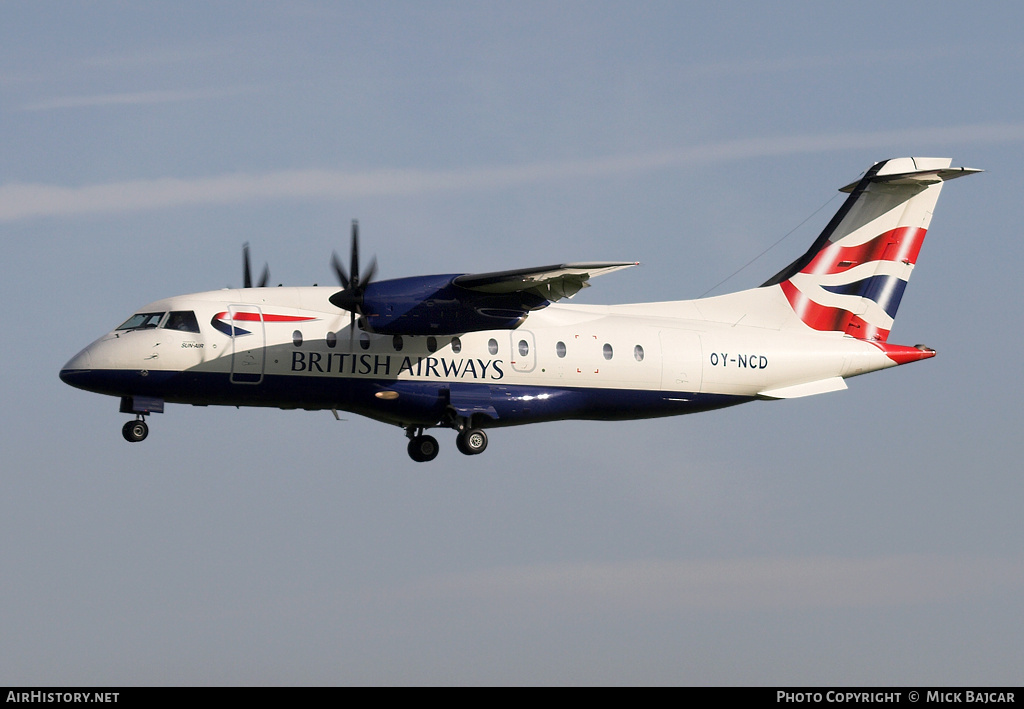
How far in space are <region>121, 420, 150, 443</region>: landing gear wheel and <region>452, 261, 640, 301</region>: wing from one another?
6.10 meters

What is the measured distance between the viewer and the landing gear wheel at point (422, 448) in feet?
83.6

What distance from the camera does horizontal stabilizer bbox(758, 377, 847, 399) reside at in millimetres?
26750

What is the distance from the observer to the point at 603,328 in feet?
83.7

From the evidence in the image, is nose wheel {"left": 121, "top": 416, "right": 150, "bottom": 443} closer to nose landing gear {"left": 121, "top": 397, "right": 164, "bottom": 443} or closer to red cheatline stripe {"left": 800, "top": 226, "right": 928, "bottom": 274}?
nose landing gear {"left": 121, "top": 397, "right": 164, "bottom": 443}

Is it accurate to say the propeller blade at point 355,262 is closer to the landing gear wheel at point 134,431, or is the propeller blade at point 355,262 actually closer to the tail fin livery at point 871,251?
the landing gear wheel at point 134,431

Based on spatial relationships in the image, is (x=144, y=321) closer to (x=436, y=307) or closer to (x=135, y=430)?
(x=135, y=430)

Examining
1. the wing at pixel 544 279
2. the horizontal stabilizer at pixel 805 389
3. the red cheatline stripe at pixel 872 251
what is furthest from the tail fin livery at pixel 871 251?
the wing at pixel 544 279

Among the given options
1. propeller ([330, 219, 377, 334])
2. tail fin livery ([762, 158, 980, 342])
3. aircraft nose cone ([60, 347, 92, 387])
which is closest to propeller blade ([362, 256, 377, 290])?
propeller ([330, 219, 377, 334])

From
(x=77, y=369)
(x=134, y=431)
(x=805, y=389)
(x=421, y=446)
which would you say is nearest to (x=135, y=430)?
(x=134, y=431)

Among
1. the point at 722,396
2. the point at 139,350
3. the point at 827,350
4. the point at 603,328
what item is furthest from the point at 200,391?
the point at 827,350
